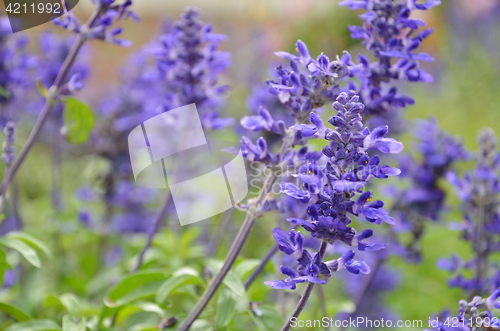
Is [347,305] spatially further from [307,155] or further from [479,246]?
[307,155]

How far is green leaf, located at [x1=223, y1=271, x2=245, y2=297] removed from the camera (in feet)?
4.71

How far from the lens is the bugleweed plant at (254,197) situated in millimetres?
1177

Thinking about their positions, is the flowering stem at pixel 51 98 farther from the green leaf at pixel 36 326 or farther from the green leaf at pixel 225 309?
the green leaf at pixel 225 309

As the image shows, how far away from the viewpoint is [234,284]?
4.89 feet

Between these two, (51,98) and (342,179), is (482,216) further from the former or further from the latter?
(51,98)

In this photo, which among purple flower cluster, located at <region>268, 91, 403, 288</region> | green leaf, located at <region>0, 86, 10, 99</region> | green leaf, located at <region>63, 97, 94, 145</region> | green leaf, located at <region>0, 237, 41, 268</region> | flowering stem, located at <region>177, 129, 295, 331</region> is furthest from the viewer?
green leaf, located at <region>0, 86, 10, 99</region>

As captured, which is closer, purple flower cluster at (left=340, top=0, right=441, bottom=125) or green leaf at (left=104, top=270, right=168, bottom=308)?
purple flower cluster at (left=340, top=0, right=441, bottom=125)

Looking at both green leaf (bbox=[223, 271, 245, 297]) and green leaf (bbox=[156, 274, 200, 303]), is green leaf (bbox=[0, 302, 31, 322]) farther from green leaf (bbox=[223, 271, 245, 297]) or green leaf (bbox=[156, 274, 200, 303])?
green leaf (bbox=[223, 271, 245, 297])

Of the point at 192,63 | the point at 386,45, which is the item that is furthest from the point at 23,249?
the point at 386,45

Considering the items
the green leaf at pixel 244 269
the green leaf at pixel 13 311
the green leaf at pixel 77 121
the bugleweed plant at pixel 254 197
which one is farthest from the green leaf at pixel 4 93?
the green leaf at pixel 244 269

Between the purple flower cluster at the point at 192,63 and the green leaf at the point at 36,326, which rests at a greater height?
the purple flower cluster at the point at 192,63

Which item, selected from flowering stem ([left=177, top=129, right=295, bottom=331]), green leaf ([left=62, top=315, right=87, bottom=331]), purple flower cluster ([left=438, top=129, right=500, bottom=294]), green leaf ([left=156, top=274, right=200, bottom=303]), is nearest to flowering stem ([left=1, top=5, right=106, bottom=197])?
green leaf ([left=62, top=315, right=87, bottom=331])

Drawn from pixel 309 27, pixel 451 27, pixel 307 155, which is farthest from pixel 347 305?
pixel 451 27

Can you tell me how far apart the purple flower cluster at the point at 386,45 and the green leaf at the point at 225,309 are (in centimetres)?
88
